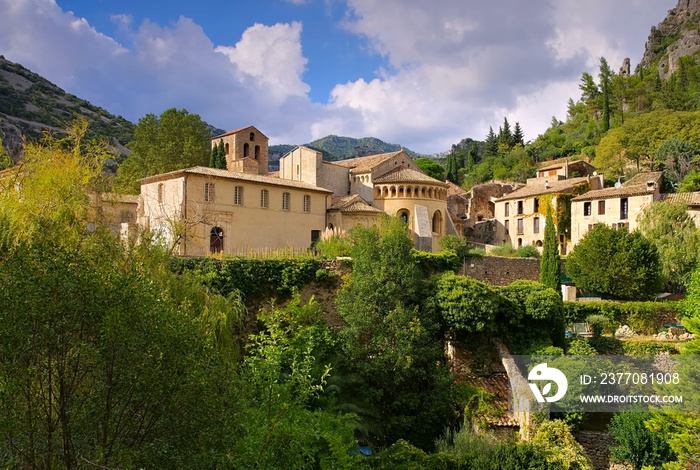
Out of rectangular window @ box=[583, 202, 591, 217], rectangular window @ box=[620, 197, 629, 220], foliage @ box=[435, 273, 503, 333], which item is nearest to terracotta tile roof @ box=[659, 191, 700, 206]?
rectangular window @ box=[620, 197, 629, 220]

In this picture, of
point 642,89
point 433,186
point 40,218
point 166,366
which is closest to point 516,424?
point 166,366

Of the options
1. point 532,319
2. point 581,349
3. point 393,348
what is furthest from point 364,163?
point 393,348

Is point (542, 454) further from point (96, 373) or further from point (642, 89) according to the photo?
point (642, 89)

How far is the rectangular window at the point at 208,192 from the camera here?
2398 cm

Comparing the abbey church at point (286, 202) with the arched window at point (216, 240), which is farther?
the arched window at point (216, 240)

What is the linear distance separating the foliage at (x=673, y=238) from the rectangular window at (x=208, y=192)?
83.2 feet

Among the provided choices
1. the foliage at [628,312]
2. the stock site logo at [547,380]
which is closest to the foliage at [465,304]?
the stock site logo at [547,380]

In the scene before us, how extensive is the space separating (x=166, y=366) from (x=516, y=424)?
12.6 metres

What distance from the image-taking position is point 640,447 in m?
14.3

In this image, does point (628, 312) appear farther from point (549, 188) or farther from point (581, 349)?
point (549, 188)

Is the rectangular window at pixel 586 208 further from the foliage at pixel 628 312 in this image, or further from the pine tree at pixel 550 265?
the foliage at pixel 628 312

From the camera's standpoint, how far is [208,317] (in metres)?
12.7

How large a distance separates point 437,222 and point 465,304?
15.6 m

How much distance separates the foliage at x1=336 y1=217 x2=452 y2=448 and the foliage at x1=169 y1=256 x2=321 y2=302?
196cm
